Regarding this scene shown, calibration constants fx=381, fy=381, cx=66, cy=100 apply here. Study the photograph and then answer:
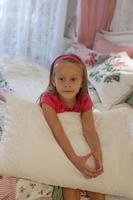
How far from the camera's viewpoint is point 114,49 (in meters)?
2.57

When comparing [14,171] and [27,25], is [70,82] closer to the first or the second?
[14,171]

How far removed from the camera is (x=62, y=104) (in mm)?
1636

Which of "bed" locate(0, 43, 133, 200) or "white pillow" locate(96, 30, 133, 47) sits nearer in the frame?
"bed" locate(0, 43, 133, 200)

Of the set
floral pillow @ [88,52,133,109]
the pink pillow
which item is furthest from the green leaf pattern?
the pink pillow

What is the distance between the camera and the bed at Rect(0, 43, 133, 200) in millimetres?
1418

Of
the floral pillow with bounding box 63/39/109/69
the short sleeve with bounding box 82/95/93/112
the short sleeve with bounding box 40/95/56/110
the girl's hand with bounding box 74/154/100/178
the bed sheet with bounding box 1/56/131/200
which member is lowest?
the bed sheet with bounding box 1/56/131/200

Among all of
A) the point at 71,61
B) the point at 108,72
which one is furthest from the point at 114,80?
the point at 71,61

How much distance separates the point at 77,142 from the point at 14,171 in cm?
27

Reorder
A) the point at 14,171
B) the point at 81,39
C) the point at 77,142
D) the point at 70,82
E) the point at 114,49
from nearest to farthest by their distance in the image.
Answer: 1. the point at 14,171
2. the point at 77,142
3. the point at 70,82
4. the point at 114,49
5. the point at 81,39

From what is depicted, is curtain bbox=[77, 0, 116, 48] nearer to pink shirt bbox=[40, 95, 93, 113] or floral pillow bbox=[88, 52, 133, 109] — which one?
floral pillow bbox=[88, 52, 133, 109]

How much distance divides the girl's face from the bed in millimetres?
190

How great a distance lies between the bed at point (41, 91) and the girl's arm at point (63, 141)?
11cm

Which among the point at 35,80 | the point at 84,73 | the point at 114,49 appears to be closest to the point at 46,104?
the point at 84,73

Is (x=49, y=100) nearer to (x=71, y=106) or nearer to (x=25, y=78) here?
(x=71, y=106)
